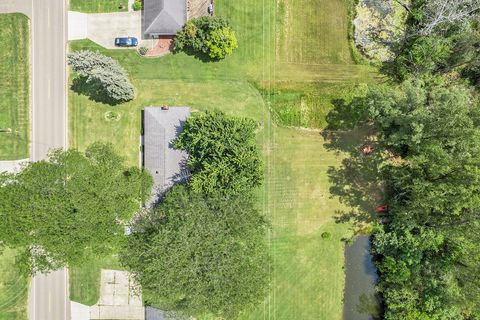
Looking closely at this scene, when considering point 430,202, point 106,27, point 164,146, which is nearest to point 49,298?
point 164,146

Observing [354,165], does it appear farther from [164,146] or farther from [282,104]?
[164,146]

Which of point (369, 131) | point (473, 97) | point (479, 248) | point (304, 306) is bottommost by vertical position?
point (304, 306)

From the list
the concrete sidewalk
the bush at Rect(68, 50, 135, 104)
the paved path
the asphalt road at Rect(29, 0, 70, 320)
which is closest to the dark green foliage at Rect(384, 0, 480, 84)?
the bush at Rect(68, 50, 135, 104)

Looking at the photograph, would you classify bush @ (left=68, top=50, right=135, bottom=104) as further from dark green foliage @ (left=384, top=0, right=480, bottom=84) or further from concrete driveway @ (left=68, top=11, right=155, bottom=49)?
dark green foliage @ (left=384, top=0, right=480, bottom=84)

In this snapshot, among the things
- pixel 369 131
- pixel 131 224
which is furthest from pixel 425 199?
pixel 131 224

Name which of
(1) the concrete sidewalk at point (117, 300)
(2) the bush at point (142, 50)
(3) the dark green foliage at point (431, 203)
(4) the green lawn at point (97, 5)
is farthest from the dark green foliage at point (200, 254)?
(4) the green lawn at point (97, 5)

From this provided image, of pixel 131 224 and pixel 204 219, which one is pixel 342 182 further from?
pixel 131 224
